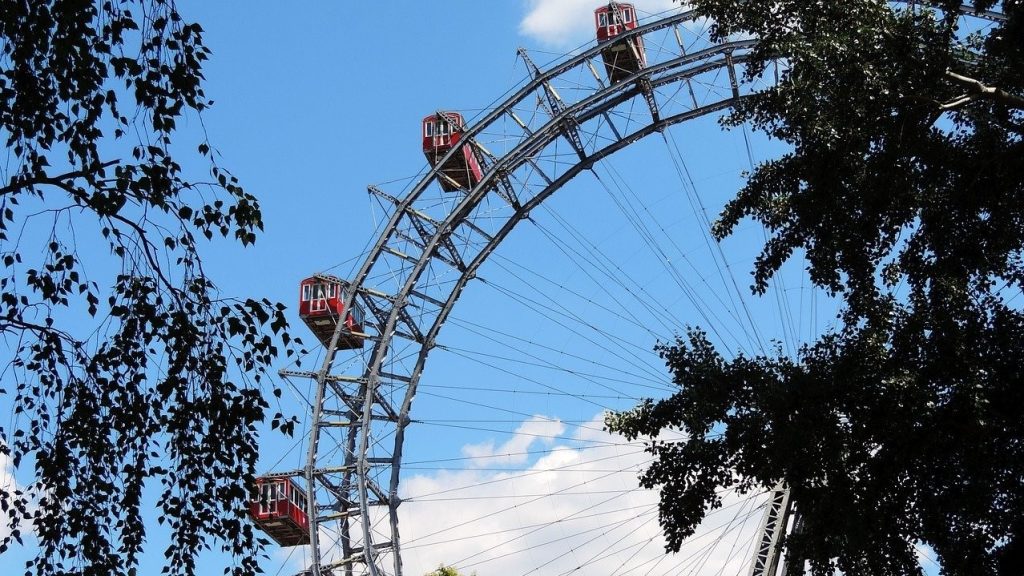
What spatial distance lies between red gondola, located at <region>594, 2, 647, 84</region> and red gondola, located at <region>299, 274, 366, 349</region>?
Result: 33.9 ft

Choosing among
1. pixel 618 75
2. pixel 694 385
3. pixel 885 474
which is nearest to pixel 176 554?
pixel 694 385

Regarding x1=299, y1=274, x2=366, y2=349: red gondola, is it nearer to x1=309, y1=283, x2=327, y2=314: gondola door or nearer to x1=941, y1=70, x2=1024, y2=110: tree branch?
x1=309, y1=283, x2=327, y2=314: gondola door

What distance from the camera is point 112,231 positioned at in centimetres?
999

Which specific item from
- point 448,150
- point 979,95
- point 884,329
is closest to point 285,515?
point 448,150

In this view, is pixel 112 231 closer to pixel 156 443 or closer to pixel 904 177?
pixel 156 443

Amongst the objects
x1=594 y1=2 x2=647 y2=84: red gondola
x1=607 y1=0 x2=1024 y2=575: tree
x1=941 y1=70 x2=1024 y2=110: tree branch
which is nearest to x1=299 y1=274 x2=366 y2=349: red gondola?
x1=594 y1=2 x2=647 y2=84: red gondola

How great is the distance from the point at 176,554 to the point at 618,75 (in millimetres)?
26022

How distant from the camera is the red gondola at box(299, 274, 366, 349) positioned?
123 feet

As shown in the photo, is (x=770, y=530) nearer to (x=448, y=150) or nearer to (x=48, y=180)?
(x=448, y=150)

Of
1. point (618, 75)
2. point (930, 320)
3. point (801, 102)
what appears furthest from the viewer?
point (618, 75)

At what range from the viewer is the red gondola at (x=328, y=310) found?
123 feet

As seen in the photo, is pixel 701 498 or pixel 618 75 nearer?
pixel 701 498

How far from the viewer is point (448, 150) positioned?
3594 cm

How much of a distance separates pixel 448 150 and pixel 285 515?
11.3 meters
